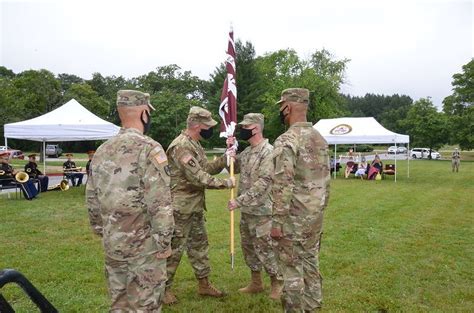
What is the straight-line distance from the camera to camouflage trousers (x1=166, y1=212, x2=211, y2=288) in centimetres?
Result: 489

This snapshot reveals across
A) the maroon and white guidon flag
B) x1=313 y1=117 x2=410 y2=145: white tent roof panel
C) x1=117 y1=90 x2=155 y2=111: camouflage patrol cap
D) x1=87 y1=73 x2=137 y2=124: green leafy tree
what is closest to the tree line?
x1=87 y1=73 x2=137 y2=124: green leafy tree

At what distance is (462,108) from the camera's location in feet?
169

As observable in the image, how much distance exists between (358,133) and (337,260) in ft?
48.4

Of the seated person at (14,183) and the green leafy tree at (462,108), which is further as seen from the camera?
the green leafy tree at (462,108)

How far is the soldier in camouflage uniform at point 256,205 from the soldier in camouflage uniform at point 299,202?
0.89 m

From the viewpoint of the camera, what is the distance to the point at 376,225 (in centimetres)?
955

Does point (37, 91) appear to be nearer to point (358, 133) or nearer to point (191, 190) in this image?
point (358, 133)

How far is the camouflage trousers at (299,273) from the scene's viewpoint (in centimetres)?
395

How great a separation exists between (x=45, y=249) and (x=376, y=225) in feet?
22.6

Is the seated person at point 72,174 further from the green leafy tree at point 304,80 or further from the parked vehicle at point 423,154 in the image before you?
the parked vehicle at point 423,154

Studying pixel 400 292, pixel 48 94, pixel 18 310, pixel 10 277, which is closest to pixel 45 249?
pixel 18 310

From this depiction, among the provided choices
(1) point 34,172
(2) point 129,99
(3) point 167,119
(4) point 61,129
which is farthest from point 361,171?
(3) point 167,119

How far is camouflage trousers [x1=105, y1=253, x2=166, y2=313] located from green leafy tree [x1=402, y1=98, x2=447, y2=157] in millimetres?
52845

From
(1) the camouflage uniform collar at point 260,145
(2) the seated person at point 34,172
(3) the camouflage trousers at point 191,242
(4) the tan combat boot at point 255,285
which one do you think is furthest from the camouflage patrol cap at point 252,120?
(2) the seated person at point 34,172
